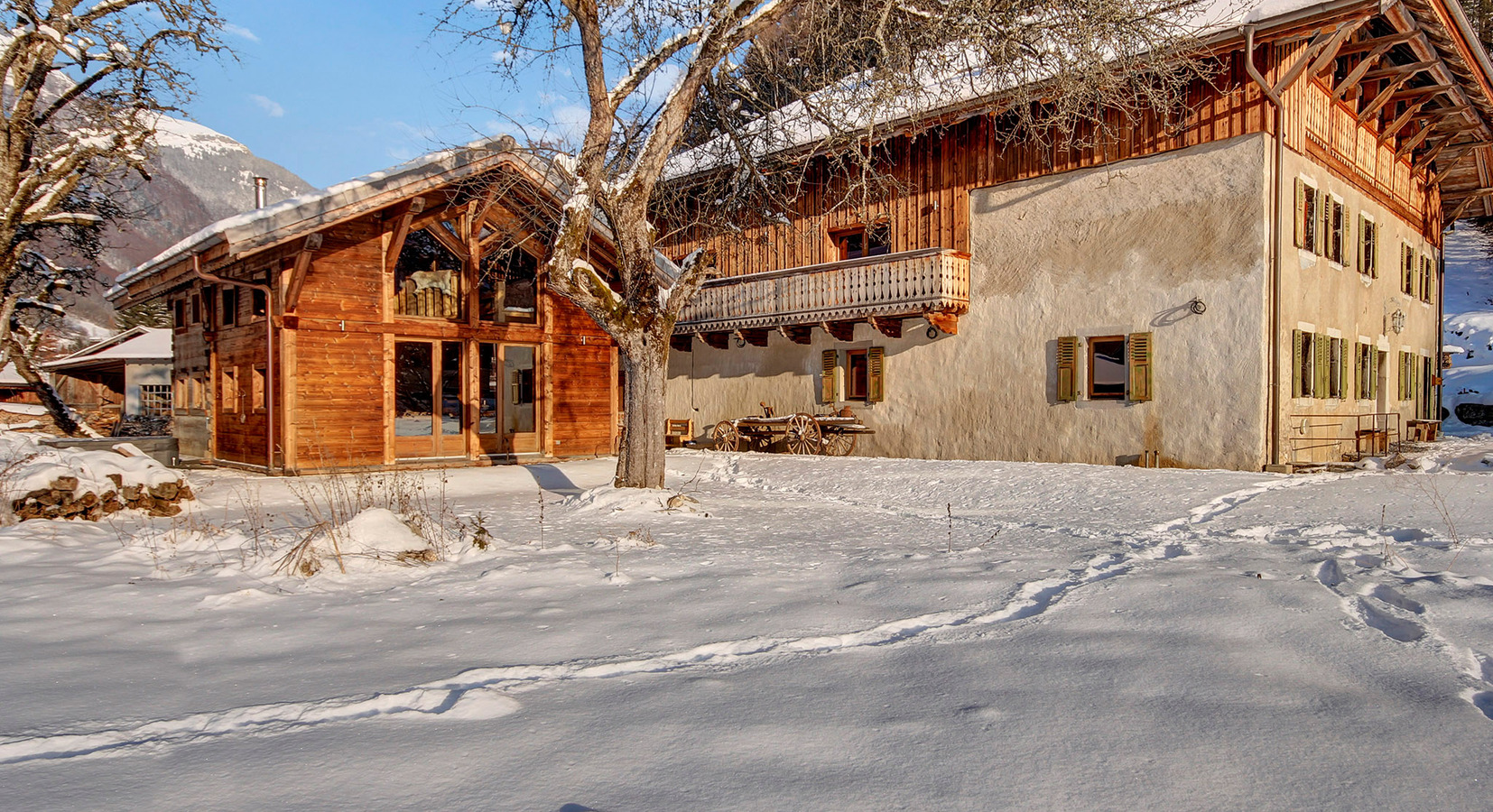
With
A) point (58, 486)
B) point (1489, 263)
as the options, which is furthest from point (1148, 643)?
point (1489, 263)

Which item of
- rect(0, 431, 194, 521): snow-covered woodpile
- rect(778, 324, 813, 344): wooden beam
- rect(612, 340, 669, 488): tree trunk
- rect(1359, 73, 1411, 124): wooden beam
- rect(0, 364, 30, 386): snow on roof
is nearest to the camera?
rect(0, 431, 194, 521): snow-covered woodpile

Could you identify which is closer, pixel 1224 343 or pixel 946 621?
pixel 946 621

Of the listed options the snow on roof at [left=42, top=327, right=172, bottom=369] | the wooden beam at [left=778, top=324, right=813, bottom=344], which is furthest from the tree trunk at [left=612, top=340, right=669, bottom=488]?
the snow on roof at [left=42, top=327, right=172, bottom=369]

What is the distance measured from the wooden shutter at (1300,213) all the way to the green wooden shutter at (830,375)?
354 inches

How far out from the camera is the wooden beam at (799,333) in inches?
806

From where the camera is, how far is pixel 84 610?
16.5ft

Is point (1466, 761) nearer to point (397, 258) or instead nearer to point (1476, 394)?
point (397, 258)

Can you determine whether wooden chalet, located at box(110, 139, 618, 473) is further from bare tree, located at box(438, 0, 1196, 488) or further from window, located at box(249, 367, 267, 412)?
bare tree, located at box(438, 0, 1196, 488)

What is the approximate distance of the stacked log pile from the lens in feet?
27.1

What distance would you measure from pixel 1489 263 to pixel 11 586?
223ft

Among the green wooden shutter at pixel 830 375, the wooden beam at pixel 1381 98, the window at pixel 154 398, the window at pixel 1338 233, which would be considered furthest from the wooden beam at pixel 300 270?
the window at pixel 154 398

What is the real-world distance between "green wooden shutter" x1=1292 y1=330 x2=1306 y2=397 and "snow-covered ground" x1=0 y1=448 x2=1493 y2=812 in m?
8.07

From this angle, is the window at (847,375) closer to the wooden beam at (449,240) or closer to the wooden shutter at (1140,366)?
the wooden shutter at (1140,366)

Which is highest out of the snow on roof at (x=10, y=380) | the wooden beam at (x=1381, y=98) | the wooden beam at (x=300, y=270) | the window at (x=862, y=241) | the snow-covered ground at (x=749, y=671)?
the wooden beam at (x=1381, y=98)
